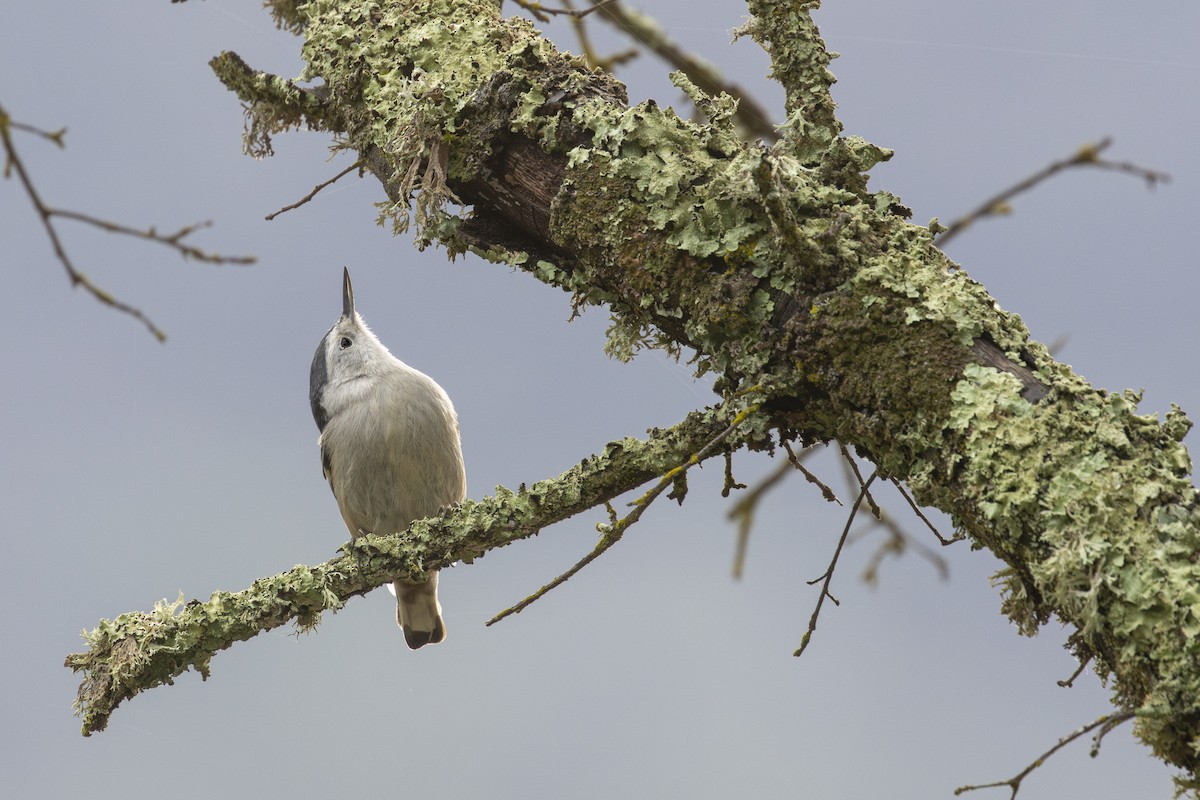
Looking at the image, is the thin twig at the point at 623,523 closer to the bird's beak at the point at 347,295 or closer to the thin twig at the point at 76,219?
the thin twig at the point at 76,219

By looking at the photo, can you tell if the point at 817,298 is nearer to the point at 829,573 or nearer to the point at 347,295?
the point at 829,573

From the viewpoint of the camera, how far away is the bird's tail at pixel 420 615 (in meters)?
4.59

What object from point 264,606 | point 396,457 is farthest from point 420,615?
point 264,606

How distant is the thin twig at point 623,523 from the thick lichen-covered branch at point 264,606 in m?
0.35

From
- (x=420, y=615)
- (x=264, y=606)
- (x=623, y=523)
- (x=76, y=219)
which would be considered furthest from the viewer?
(x=420, y=615)

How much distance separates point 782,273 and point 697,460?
37 centimetres

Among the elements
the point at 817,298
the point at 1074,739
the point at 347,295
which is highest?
the point at 347,295

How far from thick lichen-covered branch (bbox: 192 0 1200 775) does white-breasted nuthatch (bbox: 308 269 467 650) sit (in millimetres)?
1666

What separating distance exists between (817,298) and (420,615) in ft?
9.96

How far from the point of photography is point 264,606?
2566mm

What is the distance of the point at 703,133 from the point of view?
228 centimetres

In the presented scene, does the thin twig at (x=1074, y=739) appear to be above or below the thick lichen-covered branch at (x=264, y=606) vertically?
below

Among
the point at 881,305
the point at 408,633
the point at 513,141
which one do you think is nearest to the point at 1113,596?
the point at 881,305

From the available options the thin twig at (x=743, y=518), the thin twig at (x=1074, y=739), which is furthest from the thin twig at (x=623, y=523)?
the thin twig at (x=743, y=518)
